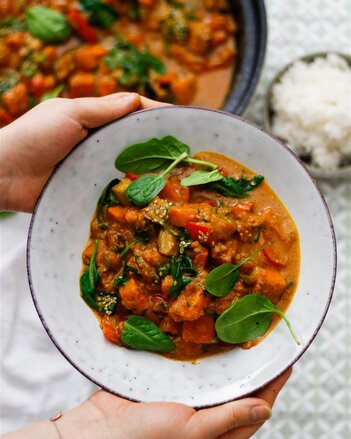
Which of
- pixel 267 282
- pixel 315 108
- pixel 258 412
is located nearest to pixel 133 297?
pixel 267 282

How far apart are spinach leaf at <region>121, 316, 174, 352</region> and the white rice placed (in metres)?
1.63

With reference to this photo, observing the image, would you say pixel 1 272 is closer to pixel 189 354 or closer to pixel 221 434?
pixel 189 354

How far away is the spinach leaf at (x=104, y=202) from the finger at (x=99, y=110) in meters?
0.29

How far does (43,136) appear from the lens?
294 centimetres

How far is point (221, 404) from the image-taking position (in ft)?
8.78

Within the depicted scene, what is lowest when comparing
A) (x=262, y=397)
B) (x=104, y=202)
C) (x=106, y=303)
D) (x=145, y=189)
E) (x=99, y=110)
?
(x=262, y=397)

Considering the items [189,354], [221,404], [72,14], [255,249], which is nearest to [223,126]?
[255,249]

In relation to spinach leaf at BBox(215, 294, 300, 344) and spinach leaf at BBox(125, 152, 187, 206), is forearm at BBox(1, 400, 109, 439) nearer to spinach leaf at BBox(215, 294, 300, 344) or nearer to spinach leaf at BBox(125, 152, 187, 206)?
spinach leaf at BBox(215, 294, 300, 344)

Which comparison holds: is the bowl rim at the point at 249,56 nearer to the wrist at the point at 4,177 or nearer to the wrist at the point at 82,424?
the wrist at the point at 4,177

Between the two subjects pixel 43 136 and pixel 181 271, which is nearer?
pixel 181 271

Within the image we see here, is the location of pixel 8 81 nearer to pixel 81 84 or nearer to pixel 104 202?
pixel 81 84

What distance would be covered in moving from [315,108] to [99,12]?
1.49m

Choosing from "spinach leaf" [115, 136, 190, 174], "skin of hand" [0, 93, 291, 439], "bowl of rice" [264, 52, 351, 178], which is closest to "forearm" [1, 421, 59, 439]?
"skin of hand" [0, 93, 291, 439]

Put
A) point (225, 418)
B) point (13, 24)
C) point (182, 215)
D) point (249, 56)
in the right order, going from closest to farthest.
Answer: point (225, 418), point (182, 215), point (249, 56), point (13, 24)
